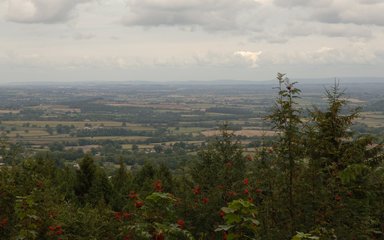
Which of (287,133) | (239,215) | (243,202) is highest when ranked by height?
(287,133)

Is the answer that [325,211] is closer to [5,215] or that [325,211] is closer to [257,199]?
[257,199]

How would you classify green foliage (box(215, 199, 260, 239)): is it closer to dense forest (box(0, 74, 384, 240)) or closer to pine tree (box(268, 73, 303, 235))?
dense forest (box(0, 74, 384, 240))

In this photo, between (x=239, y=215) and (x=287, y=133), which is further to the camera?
(x=287, y=133)

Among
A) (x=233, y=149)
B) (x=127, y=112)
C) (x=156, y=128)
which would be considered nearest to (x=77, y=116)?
(x=127, y=112)

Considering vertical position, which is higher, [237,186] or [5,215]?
[237,186]

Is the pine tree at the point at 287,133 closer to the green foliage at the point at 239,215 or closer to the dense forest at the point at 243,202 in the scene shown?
the dense forest at the point at 243,202

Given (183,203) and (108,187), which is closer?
(183,203)

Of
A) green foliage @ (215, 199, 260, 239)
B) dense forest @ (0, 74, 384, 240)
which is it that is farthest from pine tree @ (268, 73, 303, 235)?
green foliage @ (215, 199, 260, 239)

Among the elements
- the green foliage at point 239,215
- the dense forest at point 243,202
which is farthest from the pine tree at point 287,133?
the green foliage at point 239,215

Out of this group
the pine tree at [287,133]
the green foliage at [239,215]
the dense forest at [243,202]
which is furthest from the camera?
the pine tree at [287,133]

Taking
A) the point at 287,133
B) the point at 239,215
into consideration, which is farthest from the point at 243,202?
the point at 287,133

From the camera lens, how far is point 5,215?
11.9 metres

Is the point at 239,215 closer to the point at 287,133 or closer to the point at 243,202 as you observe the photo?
the point at 243,202

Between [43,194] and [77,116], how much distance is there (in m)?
168
